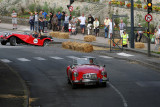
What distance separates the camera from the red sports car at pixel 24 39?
132 feet

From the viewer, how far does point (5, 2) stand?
6400 centimetres

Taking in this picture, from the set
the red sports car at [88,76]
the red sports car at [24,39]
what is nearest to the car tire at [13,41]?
the red sports car at [24,39]

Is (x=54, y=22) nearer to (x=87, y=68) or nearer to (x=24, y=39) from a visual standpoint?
(x=24, y=39)

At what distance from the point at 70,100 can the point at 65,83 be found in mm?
4300

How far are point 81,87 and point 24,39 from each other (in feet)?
60.0

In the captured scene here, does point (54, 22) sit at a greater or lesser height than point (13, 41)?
greater

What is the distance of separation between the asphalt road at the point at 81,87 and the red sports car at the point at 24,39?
3850 millimetres

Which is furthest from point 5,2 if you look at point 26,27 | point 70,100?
point 70,100

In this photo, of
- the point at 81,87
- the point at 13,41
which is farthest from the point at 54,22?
the point at 81,87

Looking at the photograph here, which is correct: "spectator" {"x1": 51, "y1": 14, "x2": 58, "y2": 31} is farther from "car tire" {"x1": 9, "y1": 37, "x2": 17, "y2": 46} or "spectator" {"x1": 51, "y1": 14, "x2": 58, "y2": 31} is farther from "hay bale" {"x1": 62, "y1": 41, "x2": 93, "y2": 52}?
"hay bale" {"x1": 62, "y1": 41, "x2": 93, "y2": 52}

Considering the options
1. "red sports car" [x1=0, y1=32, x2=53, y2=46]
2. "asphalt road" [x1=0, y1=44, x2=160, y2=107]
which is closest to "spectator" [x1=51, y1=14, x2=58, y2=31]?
"red sports car" [x1=0, y1=32, x2=53, y2=46]

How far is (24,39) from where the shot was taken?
40.4 meters

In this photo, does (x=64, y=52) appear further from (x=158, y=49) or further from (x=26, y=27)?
(x=26, y=27)

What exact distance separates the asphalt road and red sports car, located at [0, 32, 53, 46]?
12.6 ft
